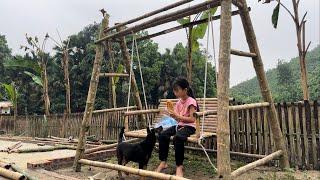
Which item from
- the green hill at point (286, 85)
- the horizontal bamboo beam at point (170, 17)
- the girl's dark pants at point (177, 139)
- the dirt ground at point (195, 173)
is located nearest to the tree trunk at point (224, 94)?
the horizontal bamboo beam at point (170, 17)

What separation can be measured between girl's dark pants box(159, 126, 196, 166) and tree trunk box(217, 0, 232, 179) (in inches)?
34.0

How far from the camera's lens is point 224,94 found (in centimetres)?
364

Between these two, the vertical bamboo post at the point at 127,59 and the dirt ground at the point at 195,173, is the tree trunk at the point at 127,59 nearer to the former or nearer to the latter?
the vertical bamboo post at the point at 127,59

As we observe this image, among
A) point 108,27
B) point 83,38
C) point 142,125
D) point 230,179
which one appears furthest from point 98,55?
point 83,38

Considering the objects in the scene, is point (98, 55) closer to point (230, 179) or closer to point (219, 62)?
point (219, 62)

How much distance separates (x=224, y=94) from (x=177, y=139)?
106cm

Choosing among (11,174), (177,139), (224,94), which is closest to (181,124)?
(177,139)

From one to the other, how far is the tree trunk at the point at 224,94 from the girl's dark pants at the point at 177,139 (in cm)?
86

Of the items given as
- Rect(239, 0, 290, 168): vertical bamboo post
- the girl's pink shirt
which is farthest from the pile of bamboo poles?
Rect(239, 0, 290, 168): vertical bamboo post

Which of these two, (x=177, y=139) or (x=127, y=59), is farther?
(x=127, y=59)

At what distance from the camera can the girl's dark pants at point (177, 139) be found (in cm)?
441

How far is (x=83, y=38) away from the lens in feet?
88.1

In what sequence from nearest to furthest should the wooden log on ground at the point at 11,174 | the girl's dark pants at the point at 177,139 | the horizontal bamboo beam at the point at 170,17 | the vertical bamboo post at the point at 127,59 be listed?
1. the horizontal bamboo beam at the point at 170,17
2. the girl's dark pants at the point at 177,139
3. the wooden log on ground at the point at 11,174
4. the vertical bamboo post at the point at 127,59

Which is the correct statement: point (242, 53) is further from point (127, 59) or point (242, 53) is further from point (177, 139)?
point (127, 59)
